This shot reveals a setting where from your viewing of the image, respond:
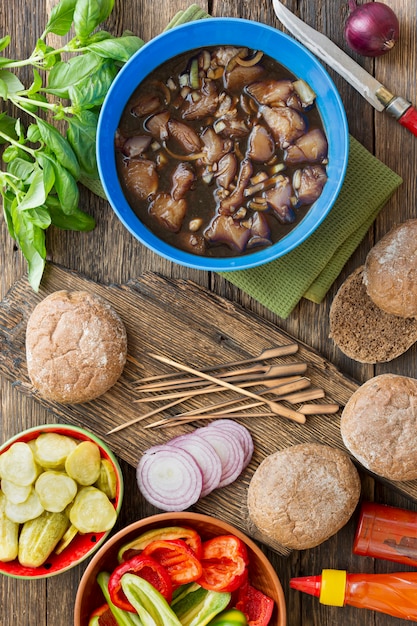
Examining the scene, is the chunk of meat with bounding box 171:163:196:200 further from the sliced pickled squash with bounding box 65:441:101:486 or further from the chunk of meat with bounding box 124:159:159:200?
the sliced pickled squash with bounding box 65:441:101:486

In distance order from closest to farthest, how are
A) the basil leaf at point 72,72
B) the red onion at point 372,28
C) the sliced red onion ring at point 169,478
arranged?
the basil leaf at point 72,72 → the red onion at point 372,28 → the sliced red onion ring at point 169,478

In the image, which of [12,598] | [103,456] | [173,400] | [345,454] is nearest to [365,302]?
[345,454]

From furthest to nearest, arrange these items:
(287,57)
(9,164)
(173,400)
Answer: (173,400), (9,164), (287,57)

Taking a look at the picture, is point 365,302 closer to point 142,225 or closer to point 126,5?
point 142,225

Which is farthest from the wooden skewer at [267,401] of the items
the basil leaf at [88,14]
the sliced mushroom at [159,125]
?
the basil leaf at [88,14]

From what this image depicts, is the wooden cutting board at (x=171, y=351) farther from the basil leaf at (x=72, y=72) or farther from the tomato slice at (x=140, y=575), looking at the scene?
the basil leaf at (x=72, y=72)

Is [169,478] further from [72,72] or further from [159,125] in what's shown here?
[72,72]

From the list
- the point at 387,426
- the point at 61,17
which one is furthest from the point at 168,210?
the point at 387,426
